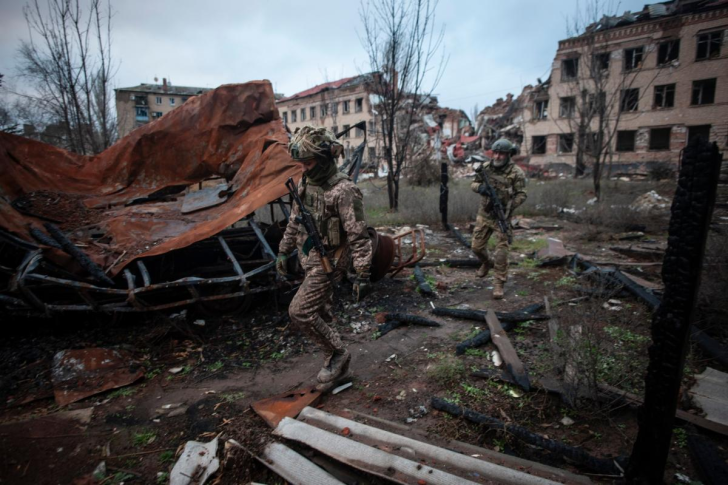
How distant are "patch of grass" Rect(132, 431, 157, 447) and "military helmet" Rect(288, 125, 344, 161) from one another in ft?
7.33

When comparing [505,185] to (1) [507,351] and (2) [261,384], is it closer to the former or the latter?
(1) [507,351]

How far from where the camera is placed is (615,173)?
21.8 m

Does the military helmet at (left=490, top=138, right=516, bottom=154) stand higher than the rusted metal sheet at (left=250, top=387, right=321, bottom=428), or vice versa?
the military helmet at (left=490, top=138, right=516, bottom=154)

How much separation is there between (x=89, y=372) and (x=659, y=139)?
2797cm

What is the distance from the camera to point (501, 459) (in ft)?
6.98

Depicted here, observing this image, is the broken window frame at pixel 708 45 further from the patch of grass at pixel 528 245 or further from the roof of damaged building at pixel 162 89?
the roof of damaged building at pixel 162 89

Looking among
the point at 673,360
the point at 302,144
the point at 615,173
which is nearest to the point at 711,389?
the point at 673,360

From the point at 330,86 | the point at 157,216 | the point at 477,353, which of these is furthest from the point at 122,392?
the point at 330,86

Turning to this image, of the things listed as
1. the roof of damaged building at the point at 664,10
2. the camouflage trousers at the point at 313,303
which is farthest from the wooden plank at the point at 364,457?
the roof of damaged building at the point at 664,10

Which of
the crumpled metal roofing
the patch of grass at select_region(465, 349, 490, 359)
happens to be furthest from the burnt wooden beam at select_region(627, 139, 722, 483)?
the crumpled metal roofing

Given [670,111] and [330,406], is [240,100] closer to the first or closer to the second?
[330,406]

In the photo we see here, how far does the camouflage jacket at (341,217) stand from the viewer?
9.14 feet

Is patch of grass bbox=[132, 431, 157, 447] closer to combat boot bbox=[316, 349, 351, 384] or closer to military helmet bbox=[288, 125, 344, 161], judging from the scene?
combat boot bbox=[316, 349, 351, 384]

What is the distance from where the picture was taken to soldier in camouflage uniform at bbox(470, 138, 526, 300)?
4.95 m
